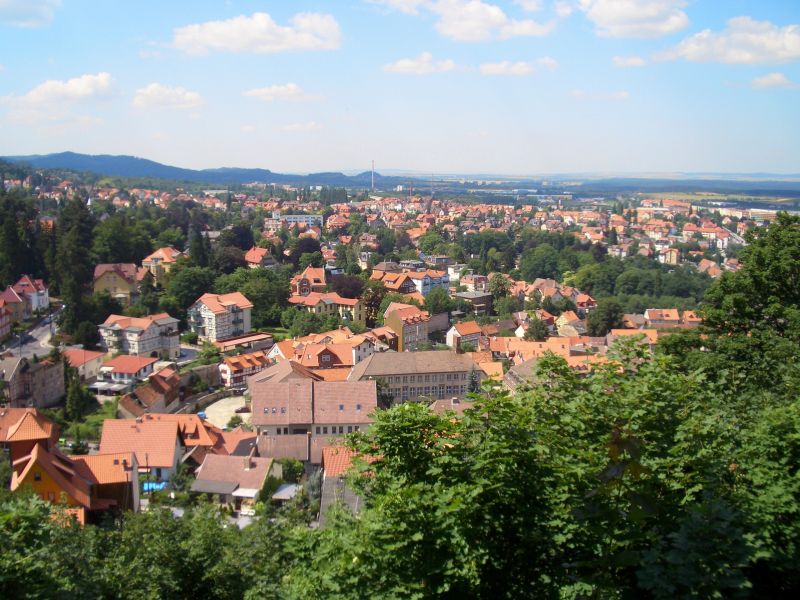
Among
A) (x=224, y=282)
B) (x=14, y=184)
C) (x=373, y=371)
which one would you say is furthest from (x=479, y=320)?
(x=14, y=184)

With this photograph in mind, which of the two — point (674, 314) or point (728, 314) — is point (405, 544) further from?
point (674, 314)

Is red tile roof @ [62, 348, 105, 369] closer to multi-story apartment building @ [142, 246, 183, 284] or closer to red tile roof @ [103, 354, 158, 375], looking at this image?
red tile roof @ [103, 354, 158, 375]

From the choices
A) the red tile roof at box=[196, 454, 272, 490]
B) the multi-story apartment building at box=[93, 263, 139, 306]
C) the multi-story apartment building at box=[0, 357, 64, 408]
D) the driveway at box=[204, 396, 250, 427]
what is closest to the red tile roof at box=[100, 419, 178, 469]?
the red tile roof at box=[196, 454, 272, 490]

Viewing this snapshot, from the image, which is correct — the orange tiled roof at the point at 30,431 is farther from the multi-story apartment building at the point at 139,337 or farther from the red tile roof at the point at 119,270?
the red tile roof at the point at 119,270

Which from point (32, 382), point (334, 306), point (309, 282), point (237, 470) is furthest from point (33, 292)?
point (237, 470)

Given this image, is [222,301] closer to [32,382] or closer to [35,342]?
[35,342]
